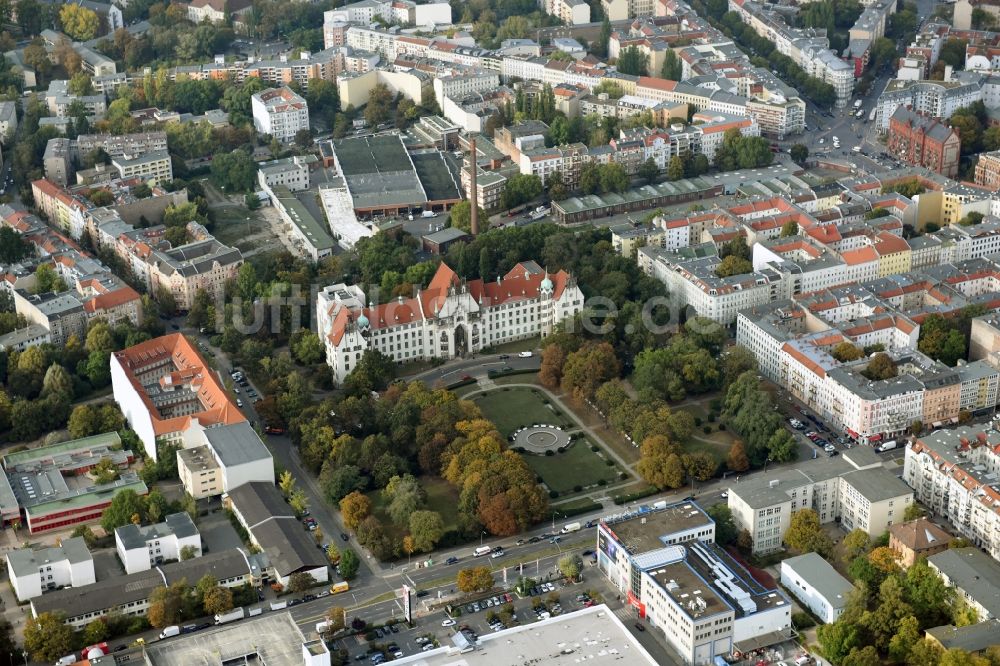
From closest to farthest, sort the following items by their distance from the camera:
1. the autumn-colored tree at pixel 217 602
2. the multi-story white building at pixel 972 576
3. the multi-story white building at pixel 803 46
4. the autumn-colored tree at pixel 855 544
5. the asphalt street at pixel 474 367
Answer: the multi-story white building at pixel 972 576
the autumn-colored tree at pixel 217 602
the autumn-colored tree at pixel 855 544
the asphalt street at pixel 474 367
the multi-story white building at pixel 803 46

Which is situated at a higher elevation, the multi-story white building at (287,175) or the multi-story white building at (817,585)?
the multi-story white building at (287,175)

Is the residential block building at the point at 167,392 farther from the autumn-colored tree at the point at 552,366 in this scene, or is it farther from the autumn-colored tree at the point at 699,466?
the autumn-colored tree at the point at 699,466

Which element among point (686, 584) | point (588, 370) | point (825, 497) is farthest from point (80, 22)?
point (686, 584)

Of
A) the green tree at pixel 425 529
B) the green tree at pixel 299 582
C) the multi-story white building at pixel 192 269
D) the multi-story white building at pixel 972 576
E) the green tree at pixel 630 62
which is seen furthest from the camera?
the green tree at pixel 630 62

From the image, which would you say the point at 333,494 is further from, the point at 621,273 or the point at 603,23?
the point at 603,23

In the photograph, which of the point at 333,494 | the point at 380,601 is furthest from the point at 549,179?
the point at 380,601

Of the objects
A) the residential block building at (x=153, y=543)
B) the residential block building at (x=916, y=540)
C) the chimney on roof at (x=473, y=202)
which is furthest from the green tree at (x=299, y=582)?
the chimney on roof at (x=473, y=202)

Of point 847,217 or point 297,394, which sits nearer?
point 297,394
